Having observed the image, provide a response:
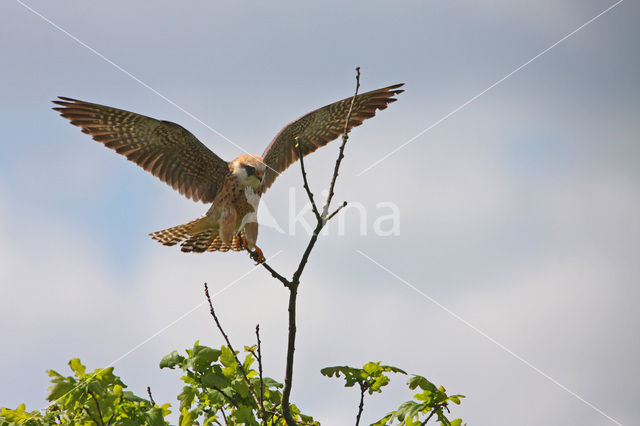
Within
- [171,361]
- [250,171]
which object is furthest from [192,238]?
[171,361]

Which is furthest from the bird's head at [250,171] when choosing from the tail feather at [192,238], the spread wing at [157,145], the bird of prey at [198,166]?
the tail feather at [192,238]

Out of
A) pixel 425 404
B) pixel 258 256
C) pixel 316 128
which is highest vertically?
pixel 316 128

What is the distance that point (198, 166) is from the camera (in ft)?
18.5

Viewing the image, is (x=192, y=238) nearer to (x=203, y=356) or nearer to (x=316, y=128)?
(x=316, y=128)

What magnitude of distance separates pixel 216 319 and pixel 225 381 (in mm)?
455

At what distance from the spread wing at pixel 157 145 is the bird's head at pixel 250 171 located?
0.84 feet

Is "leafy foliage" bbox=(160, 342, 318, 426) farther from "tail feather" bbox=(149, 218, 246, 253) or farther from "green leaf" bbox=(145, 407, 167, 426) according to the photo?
"tail feather" bbox=(149, 218, 246, 253)

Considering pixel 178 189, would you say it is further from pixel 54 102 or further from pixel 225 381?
pixel 225 381

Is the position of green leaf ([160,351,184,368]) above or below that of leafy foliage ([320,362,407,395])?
above

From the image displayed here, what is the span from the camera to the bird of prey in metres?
5.25

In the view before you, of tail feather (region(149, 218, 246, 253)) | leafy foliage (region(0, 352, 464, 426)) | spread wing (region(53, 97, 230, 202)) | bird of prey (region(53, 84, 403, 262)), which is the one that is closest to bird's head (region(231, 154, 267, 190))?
bird of prey (region(53, 84, 403, 262))

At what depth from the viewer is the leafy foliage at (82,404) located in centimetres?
298

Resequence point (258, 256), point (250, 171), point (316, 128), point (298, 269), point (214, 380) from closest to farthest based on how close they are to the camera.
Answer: point (298, 269)
point (214, 380)
point (258, 256)
point (250, 171)
point (316, 128)

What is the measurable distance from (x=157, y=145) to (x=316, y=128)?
160 cm
